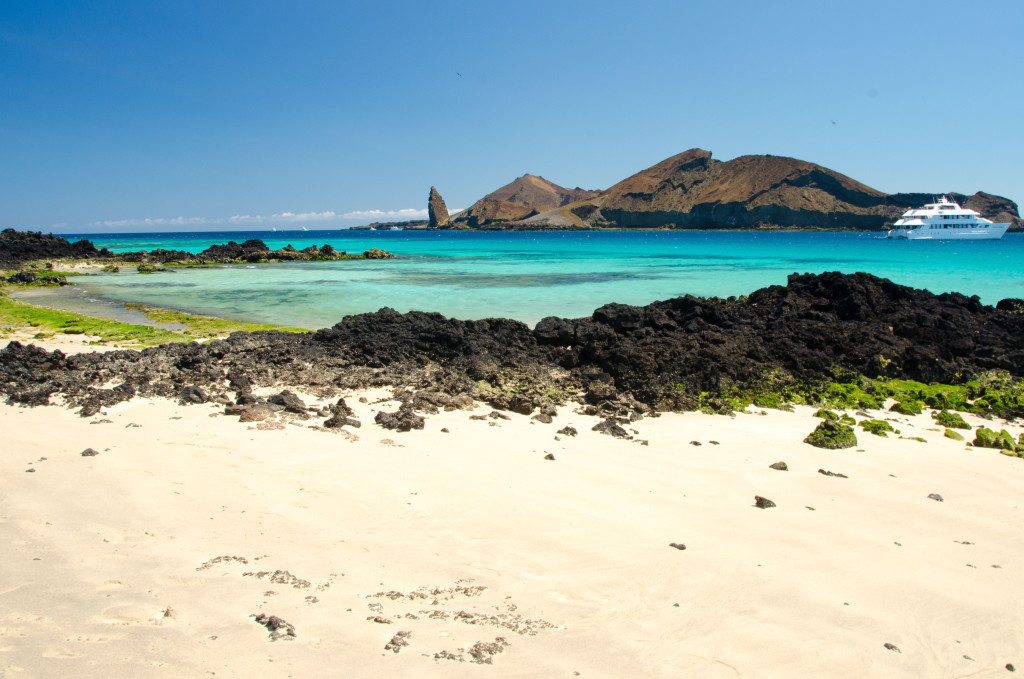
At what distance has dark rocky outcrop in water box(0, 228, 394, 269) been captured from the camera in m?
39.3

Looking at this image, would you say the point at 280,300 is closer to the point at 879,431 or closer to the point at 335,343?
the point at 335,343

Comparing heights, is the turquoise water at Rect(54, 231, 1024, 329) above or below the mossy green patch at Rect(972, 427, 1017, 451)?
above

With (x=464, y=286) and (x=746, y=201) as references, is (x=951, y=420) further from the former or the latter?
(x=746, y=201)

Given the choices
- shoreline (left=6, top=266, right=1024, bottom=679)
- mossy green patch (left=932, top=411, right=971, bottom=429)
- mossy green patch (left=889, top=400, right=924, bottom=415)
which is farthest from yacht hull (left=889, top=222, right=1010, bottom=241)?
mossy green patch (left=932, top=411, right=971, bottom=429)

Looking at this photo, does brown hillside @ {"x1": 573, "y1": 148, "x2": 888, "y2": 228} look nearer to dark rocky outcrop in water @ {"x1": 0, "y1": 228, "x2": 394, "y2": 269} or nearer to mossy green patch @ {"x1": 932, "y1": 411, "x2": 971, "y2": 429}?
dark rocky outcrop in water @ {"x1": 0, "y1": 228, "x2": 394, "y2": 269}

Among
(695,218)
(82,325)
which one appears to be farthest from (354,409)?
(695,218)

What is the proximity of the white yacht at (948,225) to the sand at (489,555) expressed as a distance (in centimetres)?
9501

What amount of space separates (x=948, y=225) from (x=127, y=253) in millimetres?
98988

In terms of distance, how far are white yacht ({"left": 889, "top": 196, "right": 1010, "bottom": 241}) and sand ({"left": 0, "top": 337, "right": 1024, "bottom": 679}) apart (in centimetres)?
9501

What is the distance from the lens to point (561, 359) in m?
8.70

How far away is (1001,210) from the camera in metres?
149

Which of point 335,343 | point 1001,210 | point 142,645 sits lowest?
point 142,645

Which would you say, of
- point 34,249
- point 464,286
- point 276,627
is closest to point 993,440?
point 276,627

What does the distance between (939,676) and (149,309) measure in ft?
66.8
